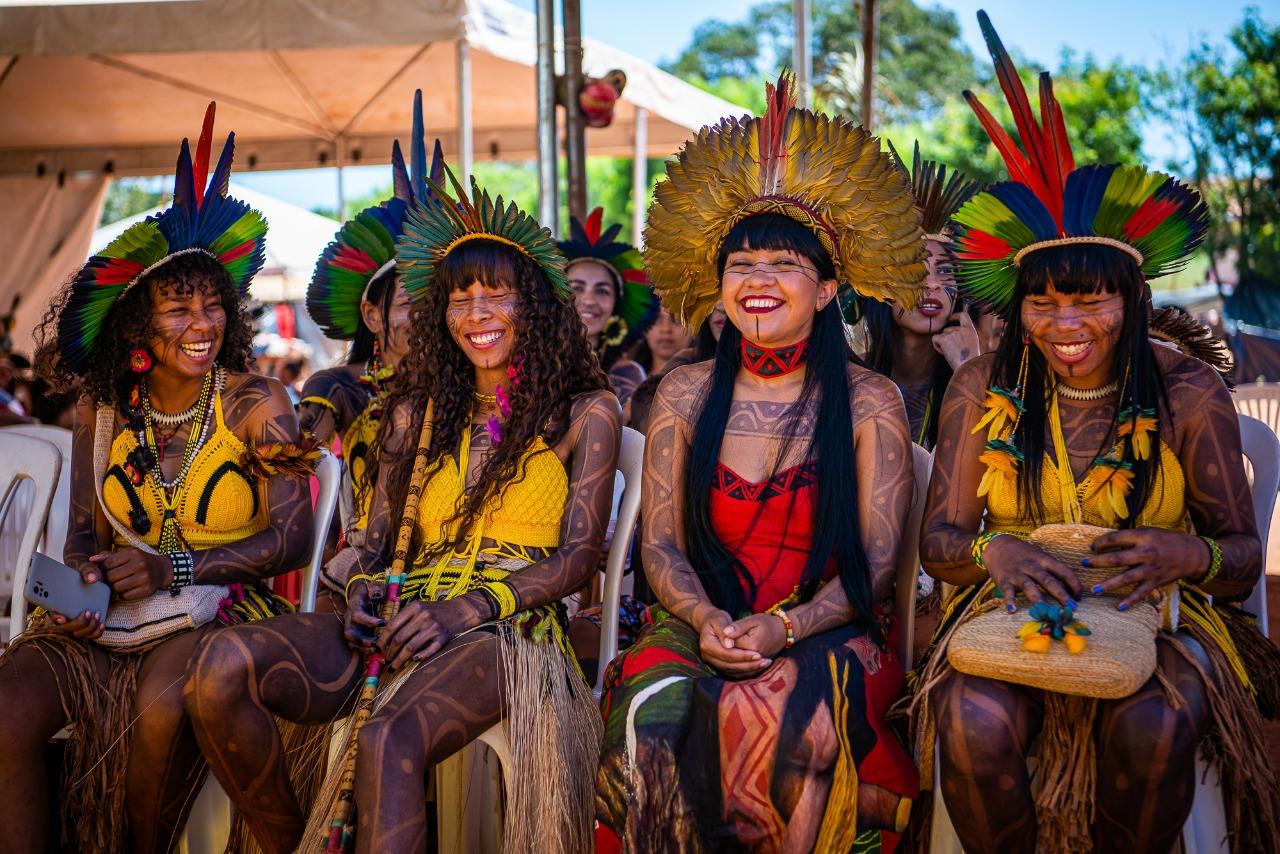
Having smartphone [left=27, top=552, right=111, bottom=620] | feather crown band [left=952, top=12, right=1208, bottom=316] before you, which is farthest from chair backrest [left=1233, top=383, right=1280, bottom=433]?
smartphone [left=27, top=552, right=111, bottom=620]

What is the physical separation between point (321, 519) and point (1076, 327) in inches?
94.0

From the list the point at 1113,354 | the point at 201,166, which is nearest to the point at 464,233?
the point at 201,166

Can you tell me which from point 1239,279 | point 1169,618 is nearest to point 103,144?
point 1169,618

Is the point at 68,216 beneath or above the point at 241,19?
beneath

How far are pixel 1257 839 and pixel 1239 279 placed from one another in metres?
15.2

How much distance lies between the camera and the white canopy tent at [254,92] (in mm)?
7762

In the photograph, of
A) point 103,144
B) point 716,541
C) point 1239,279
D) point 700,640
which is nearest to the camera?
point 700,640

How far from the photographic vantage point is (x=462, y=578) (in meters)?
3.51

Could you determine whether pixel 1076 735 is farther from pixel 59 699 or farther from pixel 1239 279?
pixel 1239 279

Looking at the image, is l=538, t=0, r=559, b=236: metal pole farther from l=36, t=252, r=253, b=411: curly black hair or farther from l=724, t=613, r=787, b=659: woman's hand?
l=724, t=613, r=787, b=659: woman's hand

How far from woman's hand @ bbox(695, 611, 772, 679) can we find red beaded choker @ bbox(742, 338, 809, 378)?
741 mm

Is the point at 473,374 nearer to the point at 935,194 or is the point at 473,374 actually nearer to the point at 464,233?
the point at 464,233

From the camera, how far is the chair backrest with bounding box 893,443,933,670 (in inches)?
Result: 135

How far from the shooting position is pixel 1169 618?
297cm
